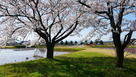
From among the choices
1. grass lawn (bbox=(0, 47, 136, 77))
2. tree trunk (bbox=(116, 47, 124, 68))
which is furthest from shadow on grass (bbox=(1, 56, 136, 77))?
tree trunk (bbox=(116, 47, 124, 68))

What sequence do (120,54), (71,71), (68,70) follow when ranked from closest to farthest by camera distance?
(71,71) → (68,70) → (120,54)

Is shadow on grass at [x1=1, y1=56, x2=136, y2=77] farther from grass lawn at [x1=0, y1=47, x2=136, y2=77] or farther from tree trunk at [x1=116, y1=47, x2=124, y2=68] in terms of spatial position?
tree trunk at [x1=116, y1=47, x2=124, y2=68]

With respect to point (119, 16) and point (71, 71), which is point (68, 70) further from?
point (119, 16)

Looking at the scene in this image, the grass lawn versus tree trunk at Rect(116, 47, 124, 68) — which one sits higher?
tree trunk at Rect(116, 47, 124, 68)

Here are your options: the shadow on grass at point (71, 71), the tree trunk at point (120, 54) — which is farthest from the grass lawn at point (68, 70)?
the tree trunk at point (120, 54)

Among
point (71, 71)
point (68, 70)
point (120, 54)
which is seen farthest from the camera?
point (120, 54)

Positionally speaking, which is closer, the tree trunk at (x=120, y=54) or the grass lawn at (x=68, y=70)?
the grass lawn at (x=68, y=70)

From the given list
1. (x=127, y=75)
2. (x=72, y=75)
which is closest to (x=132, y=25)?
(x=127, y=75)

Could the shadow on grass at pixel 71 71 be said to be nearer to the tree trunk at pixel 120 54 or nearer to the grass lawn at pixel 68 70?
the grass lawn at pixel 68 70

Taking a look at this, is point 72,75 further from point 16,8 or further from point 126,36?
point 16,8

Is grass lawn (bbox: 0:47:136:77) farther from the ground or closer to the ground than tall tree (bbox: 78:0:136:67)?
closer to the ground

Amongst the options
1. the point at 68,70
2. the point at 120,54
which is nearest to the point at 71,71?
the point at 68,70

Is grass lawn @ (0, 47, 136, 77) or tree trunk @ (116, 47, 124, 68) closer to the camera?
grass lawn @ (0, 47, 136, 77)

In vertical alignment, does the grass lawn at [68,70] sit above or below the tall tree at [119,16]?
below
